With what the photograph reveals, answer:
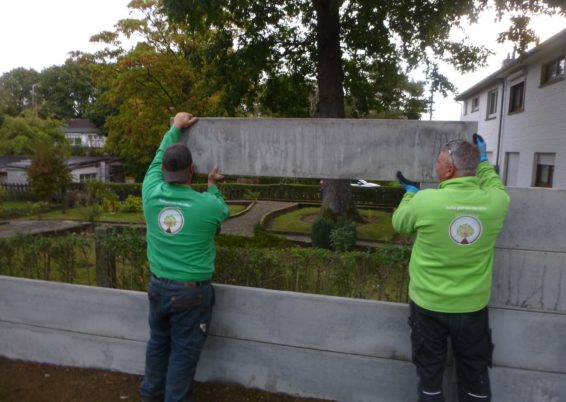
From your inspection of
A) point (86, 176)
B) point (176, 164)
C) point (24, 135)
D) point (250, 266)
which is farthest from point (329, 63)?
point (24, 135)

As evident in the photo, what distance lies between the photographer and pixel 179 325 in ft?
9.91

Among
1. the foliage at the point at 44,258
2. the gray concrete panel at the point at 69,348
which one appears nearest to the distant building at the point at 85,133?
the foliage at the point at 44,258

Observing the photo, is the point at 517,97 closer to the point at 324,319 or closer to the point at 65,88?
the point at 324,319

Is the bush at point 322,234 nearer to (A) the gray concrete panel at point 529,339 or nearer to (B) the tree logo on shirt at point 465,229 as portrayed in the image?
(A) the gray concrete panel at point 529,339

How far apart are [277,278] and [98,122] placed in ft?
214

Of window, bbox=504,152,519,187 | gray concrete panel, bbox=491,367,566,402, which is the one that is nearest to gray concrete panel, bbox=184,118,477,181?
gray concrete panel, bbox=491,367,566,402

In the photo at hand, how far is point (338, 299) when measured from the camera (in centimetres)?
328

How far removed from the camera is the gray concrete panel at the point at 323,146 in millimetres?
3377

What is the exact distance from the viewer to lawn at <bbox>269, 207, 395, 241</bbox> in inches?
601

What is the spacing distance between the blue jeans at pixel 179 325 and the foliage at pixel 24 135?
35.5 m

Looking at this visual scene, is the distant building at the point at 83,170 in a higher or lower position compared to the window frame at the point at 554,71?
lower

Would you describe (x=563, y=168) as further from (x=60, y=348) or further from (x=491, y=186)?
(x=60, y=348)

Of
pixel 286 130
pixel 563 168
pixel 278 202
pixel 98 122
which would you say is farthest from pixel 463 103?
pixel 98 122

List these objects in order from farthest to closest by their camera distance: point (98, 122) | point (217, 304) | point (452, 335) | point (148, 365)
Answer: point (98, 122)
point (217, 304)
point (148, 365)
point (452, 335)
